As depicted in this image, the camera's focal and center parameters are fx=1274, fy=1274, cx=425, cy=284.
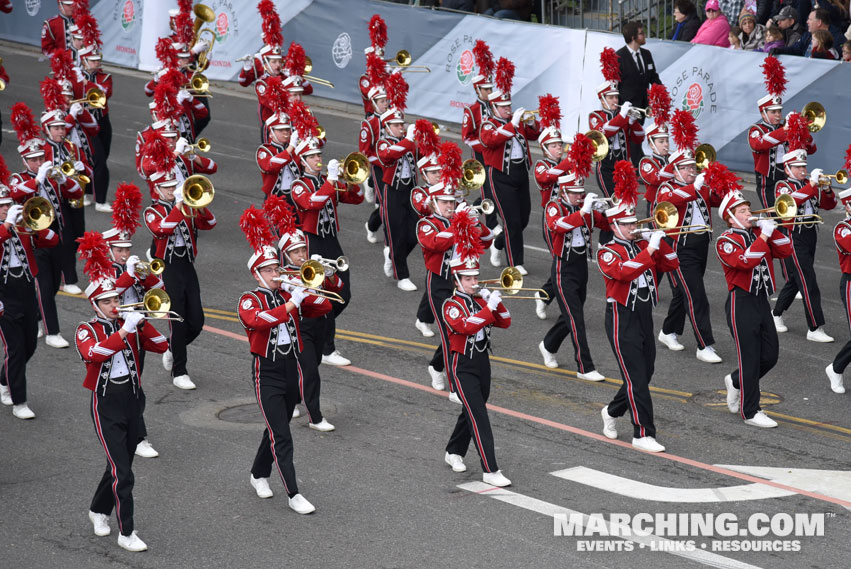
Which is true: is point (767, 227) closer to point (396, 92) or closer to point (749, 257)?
point (749, 257)

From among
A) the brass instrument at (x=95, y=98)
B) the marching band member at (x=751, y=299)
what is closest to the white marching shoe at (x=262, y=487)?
the marching band member at (x=751, y=299)

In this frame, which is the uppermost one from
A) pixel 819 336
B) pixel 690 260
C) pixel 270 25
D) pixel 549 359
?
pixel 270 25

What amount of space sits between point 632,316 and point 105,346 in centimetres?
456

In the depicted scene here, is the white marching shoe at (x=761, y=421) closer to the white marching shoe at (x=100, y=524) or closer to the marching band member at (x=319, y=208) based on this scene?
the marching band member at (x=319, y=208)

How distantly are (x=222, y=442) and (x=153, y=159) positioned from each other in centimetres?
350

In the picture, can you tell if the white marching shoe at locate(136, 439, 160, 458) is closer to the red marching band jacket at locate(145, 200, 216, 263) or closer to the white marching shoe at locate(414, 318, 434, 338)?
the red marching band jacket at locate(145, 200, 216, 263)

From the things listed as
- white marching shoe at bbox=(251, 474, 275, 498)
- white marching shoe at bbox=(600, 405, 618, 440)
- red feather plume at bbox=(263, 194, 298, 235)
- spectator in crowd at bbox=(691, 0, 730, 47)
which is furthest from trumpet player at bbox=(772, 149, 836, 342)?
white marching shoe at bbox=(251, 474, 275, 498)

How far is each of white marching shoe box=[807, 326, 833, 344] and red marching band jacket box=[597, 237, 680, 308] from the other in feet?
10.9

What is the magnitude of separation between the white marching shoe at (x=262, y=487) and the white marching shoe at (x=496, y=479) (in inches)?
66.9

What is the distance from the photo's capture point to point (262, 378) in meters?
9.83

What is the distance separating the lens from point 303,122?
14102 mm

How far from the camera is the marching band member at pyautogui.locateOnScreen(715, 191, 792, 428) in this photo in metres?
11.5

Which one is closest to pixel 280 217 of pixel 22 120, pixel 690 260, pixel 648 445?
pixel 648 445

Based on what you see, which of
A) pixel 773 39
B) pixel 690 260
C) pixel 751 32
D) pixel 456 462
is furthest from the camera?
pixel 751 32
